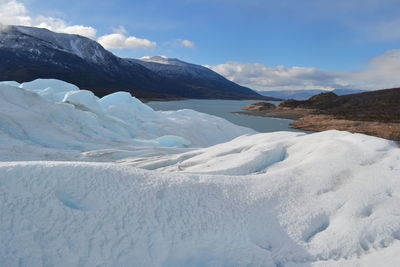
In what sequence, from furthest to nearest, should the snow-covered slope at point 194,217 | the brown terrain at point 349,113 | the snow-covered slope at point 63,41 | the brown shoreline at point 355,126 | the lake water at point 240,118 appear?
the snow-covered slope at point 63,41 < the lake water at point 240,118 < the brown terrain at point 349,113 < the brown shoreline at point 355,126 < the snow-covered slope at point 194,217

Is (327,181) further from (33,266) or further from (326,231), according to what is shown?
(33,266)

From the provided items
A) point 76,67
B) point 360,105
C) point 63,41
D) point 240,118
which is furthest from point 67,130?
point 63,41

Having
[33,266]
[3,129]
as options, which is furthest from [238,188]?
[3,129]

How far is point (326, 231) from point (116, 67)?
549 ft

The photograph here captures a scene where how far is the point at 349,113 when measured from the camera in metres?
39.0

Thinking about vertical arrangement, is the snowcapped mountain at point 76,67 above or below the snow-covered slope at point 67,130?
above

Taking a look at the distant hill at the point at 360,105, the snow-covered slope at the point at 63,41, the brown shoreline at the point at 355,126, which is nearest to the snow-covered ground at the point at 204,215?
the brown shoreline at the point at 355,126

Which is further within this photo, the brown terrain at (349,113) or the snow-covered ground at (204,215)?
the brown terrain at (349,113)

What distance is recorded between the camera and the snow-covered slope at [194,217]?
10.4 ft

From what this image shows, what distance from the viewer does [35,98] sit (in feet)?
38.7

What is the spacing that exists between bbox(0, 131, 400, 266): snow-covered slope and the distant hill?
31.9 metres

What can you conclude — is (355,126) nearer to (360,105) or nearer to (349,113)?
(349,113)

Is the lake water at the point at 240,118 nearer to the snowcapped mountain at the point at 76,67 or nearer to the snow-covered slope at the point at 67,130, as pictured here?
the snow-covered slope at the point at 67,130

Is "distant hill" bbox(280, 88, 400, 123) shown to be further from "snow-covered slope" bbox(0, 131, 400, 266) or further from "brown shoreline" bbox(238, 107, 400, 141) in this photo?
"snow-covered slope" bbox(0, 131, 400, 266)
